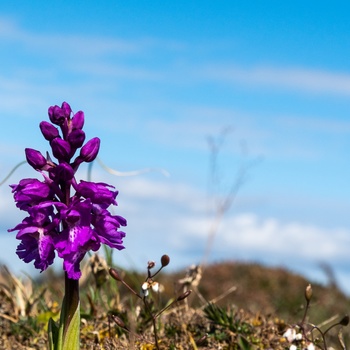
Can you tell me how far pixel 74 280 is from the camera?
4.55m

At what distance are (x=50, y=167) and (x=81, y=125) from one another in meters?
0.30

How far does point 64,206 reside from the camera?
4.46m

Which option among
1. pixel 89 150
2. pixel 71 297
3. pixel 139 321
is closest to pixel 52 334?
pixel 71 297

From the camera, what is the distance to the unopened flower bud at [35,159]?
4.59 metres

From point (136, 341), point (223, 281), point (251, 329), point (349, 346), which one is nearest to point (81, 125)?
point (136, 341)

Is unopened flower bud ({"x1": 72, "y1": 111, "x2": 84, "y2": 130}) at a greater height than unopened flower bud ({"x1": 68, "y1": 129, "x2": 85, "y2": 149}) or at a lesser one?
greater

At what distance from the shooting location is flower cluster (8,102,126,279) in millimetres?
4402

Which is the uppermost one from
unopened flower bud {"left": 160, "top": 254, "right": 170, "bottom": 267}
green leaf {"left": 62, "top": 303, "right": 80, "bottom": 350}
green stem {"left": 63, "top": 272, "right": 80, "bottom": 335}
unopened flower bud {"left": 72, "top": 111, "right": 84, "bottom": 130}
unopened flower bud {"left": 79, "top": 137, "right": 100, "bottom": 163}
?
unopened flower bud {"left": 72, "top": 111, "right": 84, "bottom": 130}

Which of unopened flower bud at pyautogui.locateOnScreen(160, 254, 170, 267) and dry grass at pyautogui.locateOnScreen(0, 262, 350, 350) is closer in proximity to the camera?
unopened flower bud at pyautogui.locateOnScreen(160, 254, 170, 267)

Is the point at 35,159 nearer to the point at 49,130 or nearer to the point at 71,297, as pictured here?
the point at 49,130

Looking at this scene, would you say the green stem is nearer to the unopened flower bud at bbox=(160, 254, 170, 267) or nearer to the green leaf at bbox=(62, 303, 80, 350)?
the green leaf at bbox=(62, 303, 80, 350)

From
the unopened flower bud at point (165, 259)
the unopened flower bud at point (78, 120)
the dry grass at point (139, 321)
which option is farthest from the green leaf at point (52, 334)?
the unopened flower bud at point (78, 120)

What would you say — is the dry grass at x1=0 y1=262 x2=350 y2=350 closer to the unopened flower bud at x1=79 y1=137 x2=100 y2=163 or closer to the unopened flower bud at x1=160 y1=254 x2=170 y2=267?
the unopened flower bud at x1=160 y1=254 x2=170 y2=267

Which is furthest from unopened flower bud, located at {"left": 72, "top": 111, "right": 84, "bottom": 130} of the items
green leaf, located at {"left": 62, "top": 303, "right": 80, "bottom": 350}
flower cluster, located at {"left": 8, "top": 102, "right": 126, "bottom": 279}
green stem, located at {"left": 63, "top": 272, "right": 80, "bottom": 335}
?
green leaf, located at {"left": 62, "top": 303, "right": 80, "bottom": 350}
